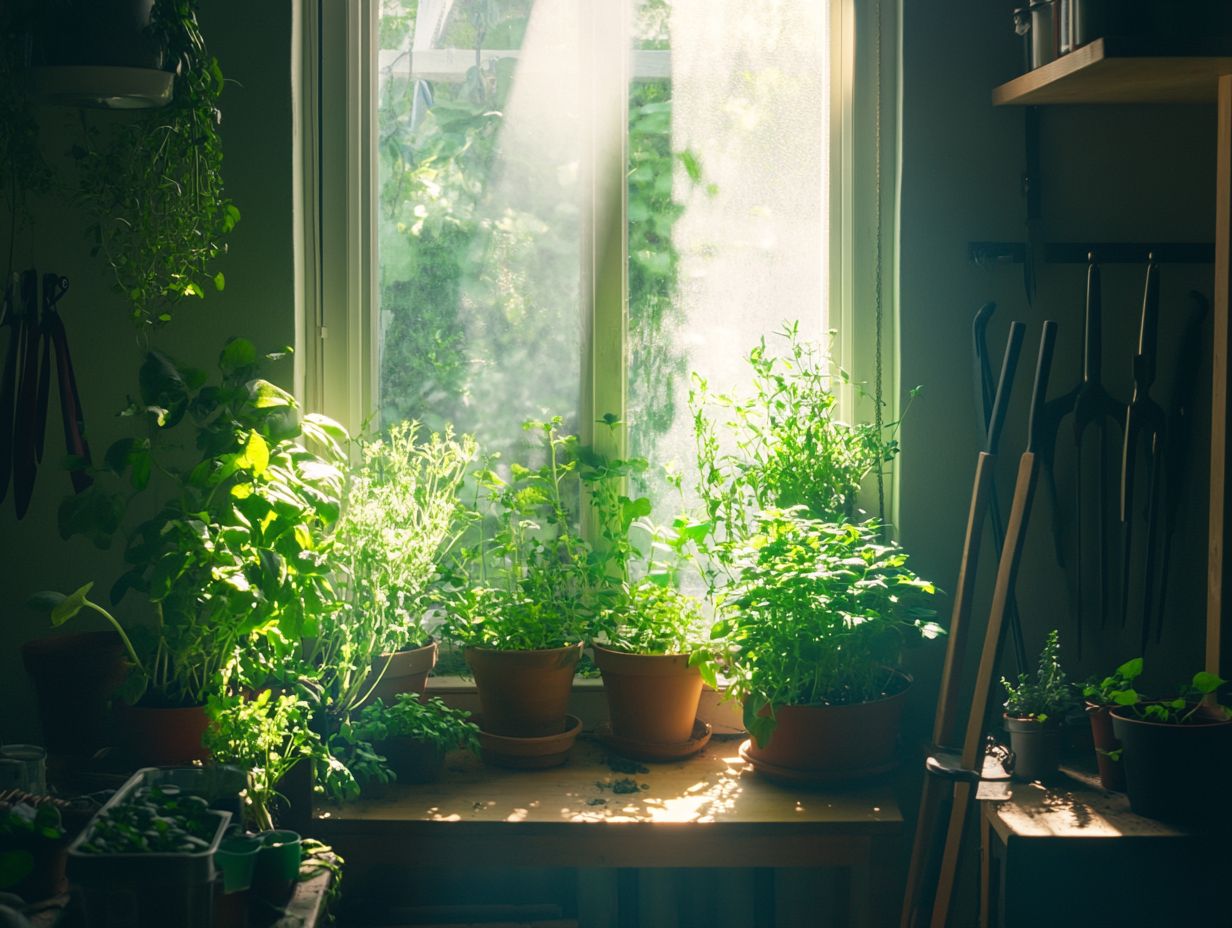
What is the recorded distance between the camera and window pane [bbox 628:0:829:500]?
274cm

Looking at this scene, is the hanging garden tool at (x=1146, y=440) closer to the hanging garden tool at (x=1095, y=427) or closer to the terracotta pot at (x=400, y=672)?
the hanging garden tool at (x=1095, y=427)

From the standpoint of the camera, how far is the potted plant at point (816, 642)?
228 centimetres

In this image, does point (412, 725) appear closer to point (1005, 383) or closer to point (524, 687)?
point (524, 687)

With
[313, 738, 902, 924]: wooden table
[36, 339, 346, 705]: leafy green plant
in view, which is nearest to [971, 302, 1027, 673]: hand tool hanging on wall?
[313, 738, 902, 924]: wooden table

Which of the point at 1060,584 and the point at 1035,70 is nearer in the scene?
the point at 1035,70

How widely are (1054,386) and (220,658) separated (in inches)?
74.3

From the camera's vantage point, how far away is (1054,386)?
2.61 meters

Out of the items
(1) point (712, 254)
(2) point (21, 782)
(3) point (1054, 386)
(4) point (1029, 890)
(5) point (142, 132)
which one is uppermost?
(5) point (142, 132)

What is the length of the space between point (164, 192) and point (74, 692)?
3.42 ft

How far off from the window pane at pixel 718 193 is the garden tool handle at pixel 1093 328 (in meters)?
0.60

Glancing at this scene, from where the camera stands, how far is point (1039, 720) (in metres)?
2.28

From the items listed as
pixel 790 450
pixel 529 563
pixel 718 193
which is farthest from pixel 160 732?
pixel 718 193

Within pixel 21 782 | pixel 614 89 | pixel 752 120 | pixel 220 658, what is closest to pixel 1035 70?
pixel 752 120

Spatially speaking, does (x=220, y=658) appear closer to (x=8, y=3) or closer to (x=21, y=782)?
(x=21, y=782)
